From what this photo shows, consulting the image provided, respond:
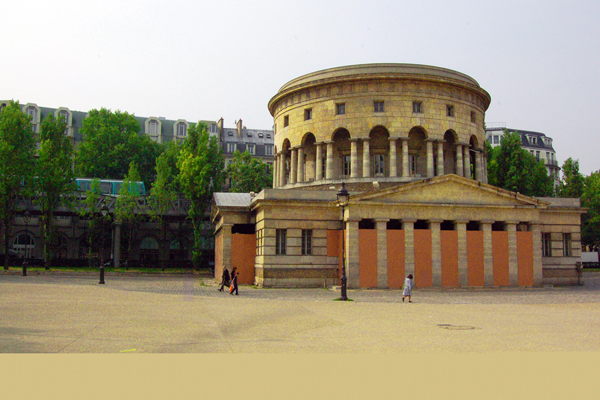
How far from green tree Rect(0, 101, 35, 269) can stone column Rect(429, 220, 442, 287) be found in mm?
37863

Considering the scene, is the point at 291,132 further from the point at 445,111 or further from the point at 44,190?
the point at 44,190

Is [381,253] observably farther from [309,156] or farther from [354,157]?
[309,156]

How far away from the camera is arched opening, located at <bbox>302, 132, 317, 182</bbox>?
4731 centimetres

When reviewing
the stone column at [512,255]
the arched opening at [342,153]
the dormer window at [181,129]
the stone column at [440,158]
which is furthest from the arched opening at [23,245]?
the stone column at [512,255]

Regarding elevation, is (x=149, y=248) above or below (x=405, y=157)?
below

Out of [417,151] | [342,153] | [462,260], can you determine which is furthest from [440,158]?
[462,260]

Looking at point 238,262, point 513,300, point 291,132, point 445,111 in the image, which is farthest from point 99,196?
point 513,300

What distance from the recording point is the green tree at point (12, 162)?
1984 inches

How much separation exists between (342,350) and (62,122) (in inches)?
1990

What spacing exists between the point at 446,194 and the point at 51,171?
1476 inches

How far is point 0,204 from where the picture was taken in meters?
50.9

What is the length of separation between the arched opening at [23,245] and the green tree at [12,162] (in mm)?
21163

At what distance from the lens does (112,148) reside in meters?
81.2

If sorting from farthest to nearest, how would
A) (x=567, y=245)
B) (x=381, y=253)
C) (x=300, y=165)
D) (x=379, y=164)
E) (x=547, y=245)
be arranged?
1. (x=300, y=165)
2. (x=379, y=164)
3. (x=567, y=245)
4. (x=547, y=245)
5. (x=381, y=253)
